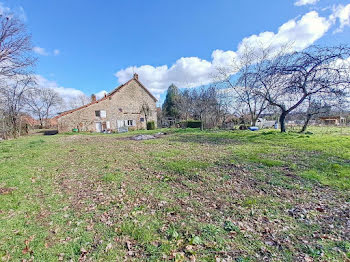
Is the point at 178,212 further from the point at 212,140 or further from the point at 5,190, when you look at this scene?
the point at 212,140

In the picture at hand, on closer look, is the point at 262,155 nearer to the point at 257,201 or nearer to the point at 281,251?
the point at 257,201

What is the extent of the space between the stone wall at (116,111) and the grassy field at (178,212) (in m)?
19.1

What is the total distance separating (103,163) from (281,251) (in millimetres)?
5990

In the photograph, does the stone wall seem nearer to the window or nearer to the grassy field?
the window

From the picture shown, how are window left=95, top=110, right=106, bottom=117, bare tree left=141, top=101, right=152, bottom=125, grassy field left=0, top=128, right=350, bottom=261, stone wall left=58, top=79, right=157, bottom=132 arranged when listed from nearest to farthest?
1. grassy field left=0, top=128, right=350, bottom=261
2. stone wall left=58, top=79, right=157, bottom=132
3. window left=95, top=110, right=106, bottom=117
4. bare tree left=141, top=101, right=152, bottom=125

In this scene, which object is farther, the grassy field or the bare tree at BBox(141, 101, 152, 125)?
the bare tree at BBox(141, 101, 152, 125)

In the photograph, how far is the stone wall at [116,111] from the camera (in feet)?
74.8

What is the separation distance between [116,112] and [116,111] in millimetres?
162

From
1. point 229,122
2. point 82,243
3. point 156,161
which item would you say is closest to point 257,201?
point 82,243

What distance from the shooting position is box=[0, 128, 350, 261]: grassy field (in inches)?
90.4

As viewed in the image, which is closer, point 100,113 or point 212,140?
point 212,140

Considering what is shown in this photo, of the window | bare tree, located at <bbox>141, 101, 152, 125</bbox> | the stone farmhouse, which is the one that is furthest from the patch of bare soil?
bare tree, located at <bbox>141, 101, 152, 125</bbox>

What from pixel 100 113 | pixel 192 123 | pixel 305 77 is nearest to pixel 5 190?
pixel 305 77

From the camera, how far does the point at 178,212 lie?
3.20 meters
